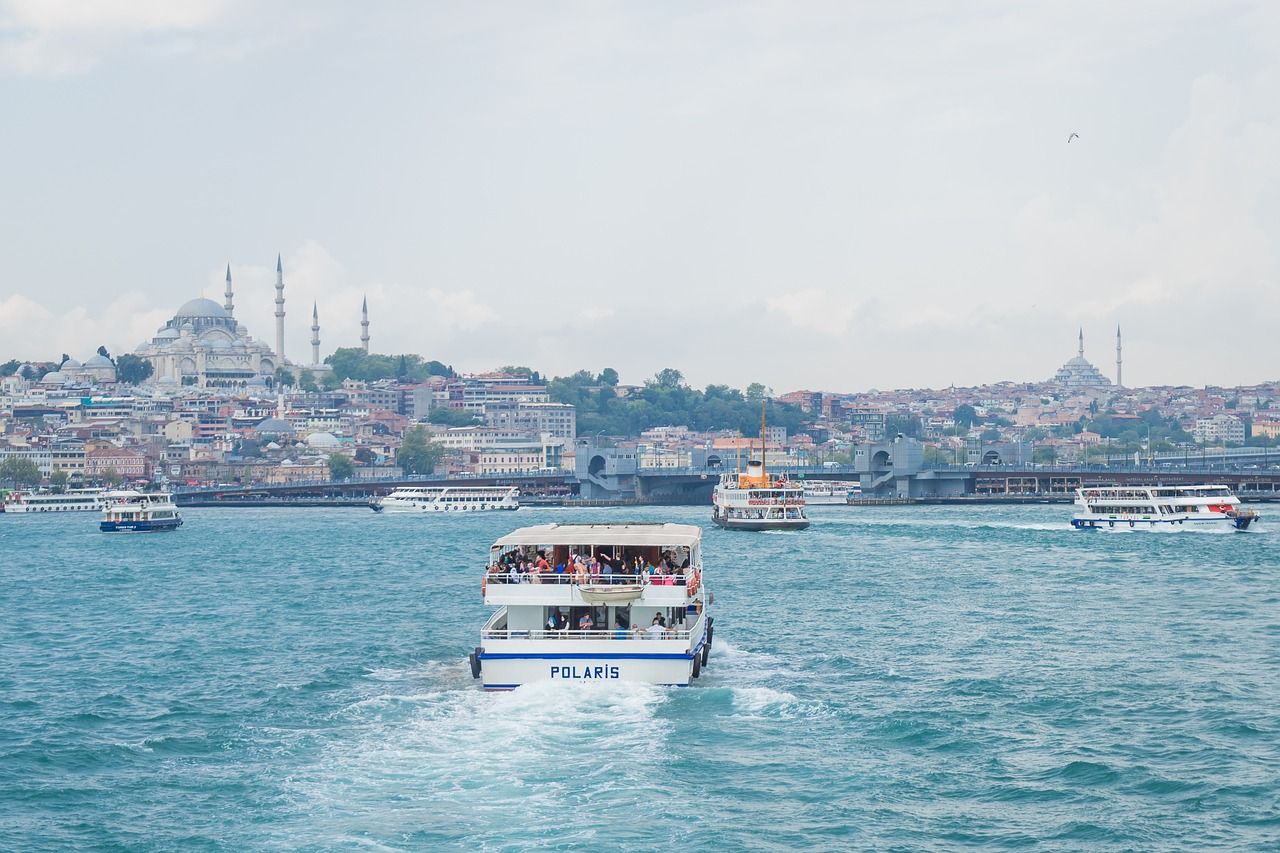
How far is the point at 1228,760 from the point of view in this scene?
19.9 m

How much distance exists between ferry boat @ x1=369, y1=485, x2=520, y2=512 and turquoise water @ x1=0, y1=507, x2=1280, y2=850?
66.2 metres

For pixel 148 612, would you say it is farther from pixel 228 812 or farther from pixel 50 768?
pixel 228 812

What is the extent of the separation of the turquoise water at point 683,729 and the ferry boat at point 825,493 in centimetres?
6852

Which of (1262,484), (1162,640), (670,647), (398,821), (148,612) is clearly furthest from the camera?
(1262,484)

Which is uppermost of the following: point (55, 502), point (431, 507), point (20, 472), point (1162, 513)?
point (20, 472)

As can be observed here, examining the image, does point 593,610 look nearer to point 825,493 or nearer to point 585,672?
point 585,672

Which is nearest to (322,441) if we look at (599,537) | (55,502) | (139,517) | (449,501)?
(55,502)

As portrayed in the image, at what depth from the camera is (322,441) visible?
567 feet

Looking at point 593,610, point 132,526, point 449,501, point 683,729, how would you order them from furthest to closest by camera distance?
point 449,501, point 132,526, point 593,610, point 683,729

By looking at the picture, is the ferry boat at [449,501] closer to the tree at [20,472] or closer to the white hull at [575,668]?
the tree at [20,472]

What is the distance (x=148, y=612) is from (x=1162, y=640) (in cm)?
2036

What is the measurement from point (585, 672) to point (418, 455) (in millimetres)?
138114

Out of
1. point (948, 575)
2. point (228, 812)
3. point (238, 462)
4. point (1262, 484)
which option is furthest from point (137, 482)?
point (228, 812)

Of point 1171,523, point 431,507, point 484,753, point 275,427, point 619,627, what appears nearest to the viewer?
point 484,753
